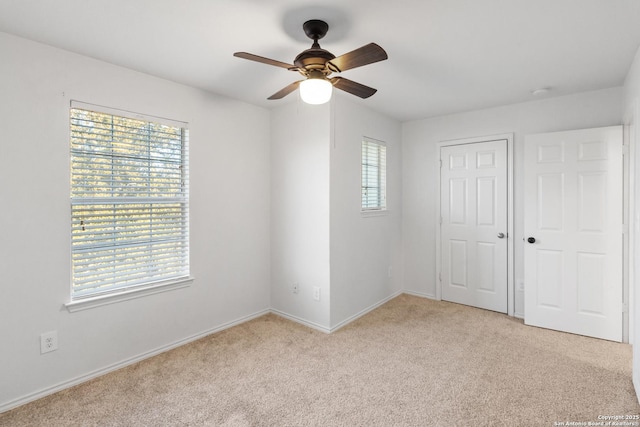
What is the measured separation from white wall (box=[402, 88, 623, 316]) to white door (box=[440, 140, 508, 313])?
0.13 metres

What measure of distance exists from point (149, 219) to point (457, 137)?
3.51 meters

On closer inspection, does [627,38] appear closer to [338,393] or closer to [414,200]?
[414,200]

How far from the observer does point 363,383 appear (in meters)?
2.30

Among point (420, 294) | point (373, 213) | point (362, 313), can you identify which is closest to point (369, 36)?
point (373, 213)

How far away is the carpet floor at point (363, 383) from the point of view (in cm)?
196

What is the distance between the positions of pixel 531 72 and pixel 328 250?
92.1 inches

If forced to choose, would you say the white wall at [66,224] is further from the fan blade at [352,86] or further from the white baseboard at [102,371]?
the fan blade at [352,86]

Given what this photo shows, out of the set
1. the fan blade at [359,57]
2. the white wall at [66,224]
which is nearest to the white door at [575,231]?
the fan blade at [359,57]

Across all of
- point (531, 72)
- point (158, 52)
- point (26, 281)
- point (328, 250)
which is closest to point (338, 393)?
point (328, 250)

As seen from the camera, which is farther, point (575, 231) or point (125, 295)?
point (575, 231)

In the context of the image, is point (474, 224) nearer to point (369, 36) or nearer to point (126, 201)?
point (369, 36)

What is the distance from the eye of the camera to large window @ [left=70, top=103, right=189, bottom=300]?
2.38 m

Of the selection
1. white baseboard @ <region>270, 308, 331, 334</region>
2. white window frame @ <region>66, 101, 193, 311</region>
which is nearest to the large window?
white window frame @ <region>66, 101, 193, 311</region>

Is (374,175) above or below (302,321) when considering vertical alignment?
above
